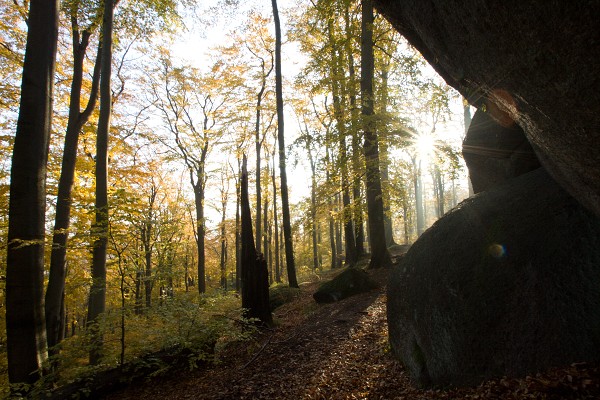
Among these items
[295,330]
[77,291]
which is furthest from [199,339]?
[77,291]

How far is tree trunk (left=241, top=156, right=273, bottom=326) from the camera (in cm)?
870

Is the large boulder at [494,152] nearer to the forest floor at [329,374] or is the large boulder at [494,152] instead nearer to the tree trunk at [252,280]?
the forest floor at [329,374]

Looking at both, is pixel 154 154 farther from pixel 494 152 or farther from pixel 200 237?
pixel 494 152

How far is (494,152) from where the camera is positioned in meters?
5.34

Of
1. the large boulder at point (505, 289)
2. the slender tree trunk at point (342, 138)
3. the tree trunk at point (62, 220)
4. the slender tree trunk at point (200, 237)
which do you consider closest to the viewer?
the large boulder at point (505, 289)

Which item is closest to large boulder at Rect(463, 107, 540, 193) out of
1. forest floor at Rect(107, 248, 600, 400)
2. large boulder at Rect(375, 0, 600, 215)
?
→ large boulder at Rect(375, 0, 600, 215)

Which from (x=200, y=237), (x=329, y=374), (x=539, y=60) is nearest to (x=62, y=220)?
(x=329, y=374)

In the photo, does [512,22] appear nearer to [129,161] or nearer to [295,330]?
[295,330]

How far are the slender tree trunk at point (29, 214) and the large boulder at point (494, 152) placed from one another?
715 cm

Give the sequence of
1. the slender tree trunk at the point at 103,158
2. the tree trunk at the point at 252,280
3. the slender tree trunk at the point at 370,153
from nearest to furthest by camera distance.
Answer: the slender tree trunk at the point at 103,158 → the tree trunk at the point at 252,280 → the slender tree trunk at the point at 370,153

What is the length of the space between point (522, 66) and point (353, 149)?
326 inches

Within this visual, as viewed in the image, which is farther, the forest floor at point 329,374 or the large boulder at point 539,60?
the forest floor at point 329,374

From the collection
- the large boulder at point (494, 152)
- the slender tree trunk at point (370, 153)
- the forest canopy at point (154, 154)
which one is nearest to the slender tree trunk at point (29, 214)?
the forest canopy at point (154, 154)

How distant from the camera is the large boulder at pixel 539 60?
5.93 ft
